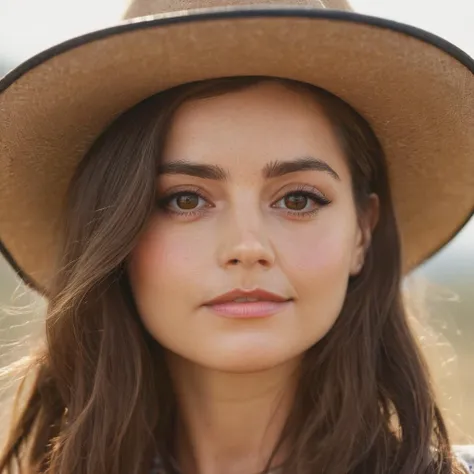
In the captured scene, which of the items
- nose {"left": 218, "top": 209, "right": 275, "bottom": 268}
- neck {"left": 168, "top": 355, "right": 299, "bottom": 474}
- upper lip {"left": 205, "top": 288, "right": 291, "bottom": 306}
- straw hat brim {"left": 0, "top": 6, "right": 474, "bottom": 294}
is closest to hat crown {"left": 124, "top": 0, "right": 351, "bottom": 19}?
straw hat brim {"left": 0, "top": 6, "right": 474, "bottom": 294}

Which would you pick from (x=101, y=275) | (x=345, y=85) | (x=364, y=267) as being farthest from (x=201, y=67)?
(x=364, y=267)

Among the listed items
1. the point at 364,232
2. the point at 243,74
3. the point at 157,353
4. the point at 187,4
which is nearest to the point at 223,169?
the point at 243,74

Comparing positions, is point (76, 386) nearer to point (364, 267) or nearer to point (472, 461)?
point (364, 267)

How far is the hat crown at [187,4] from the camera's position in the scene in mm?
2012

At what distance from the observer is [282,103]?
6.86ft

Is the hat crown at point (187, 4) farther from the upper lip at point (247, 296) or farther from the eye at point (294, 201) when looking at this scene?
the upper lip at point (247, 296)

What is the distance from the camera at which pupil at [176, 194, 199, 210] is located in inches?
82.7

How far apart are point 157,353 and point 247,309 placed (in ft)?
1.67

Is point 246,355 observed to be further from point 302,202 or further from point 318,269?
point 302,202

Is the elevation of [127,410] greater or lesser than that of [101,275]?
lesser

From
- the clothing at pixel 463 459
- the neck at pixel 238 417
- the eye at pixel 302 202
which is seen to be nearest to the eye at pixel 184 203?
the eye at pixel 302 202

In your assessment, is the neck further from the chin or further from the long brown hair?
the chin

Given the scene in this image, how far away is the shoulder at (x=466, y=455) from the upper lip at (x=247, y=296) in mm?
620

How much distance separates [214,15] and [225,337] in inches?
26.3
